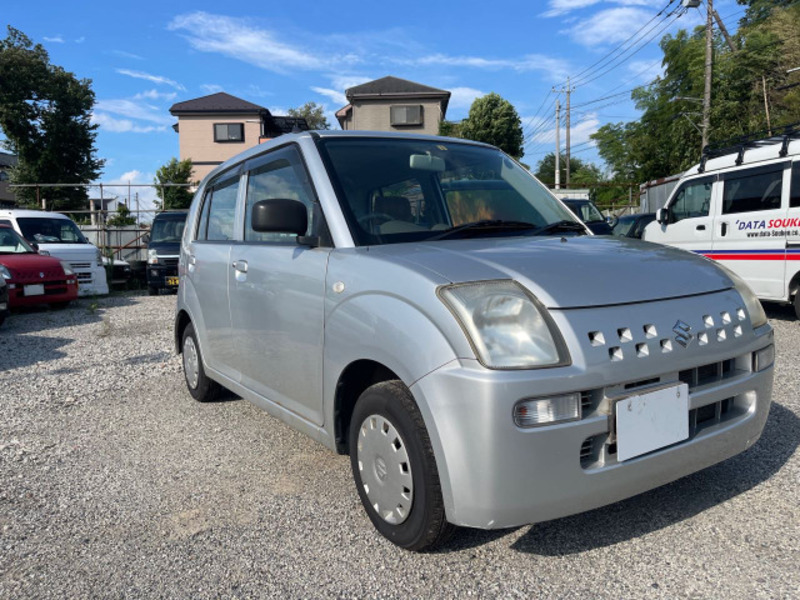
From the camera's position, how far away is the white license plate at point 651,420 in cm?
197

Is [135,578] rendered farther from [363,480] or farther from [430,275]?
[430,275]

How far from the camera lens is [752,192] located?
745 centimetres

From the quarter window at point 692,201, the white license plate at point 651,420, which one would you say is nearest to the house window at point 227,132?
the quarter window at point 692,201

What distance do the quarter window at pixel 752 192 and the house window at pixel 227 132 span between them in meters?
34.4

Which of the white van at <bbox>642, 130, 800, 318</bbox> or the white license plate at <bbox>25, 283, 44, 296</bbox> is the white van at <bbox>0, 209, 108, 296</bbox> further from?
the white van at <bbox>642, 130, 800, 318</bbox>

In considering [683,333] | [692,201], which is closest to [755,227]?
[692,201]

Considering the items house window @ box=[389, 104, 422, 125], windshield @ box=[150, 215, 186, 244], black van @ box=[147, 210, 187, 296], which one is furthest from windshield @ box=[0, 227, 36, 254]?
house window @ box=[389, 104, 422, 125]

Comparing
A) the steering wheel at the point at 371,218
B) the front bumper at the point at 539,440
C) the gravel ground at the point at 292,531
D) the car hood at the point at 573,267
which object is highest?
the steering wheel at the point at 371,218

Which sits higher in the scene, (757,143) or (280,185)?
(757,143)

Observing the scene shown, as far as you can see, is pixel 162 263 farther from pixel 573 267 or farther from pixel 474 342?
pixel 474 342

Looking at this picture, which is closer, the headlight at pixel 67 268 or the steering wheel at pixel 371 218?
the steering wheel at pixel 371 218

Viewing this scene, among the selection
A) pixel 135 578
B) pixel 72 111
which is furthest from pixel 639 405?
pixel 72 111

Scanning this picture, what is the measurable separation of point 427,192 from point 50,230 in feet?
40.4

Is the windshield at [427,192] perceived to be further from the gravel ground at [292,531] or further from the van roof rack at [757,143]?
the van roof rack at [757,143]
